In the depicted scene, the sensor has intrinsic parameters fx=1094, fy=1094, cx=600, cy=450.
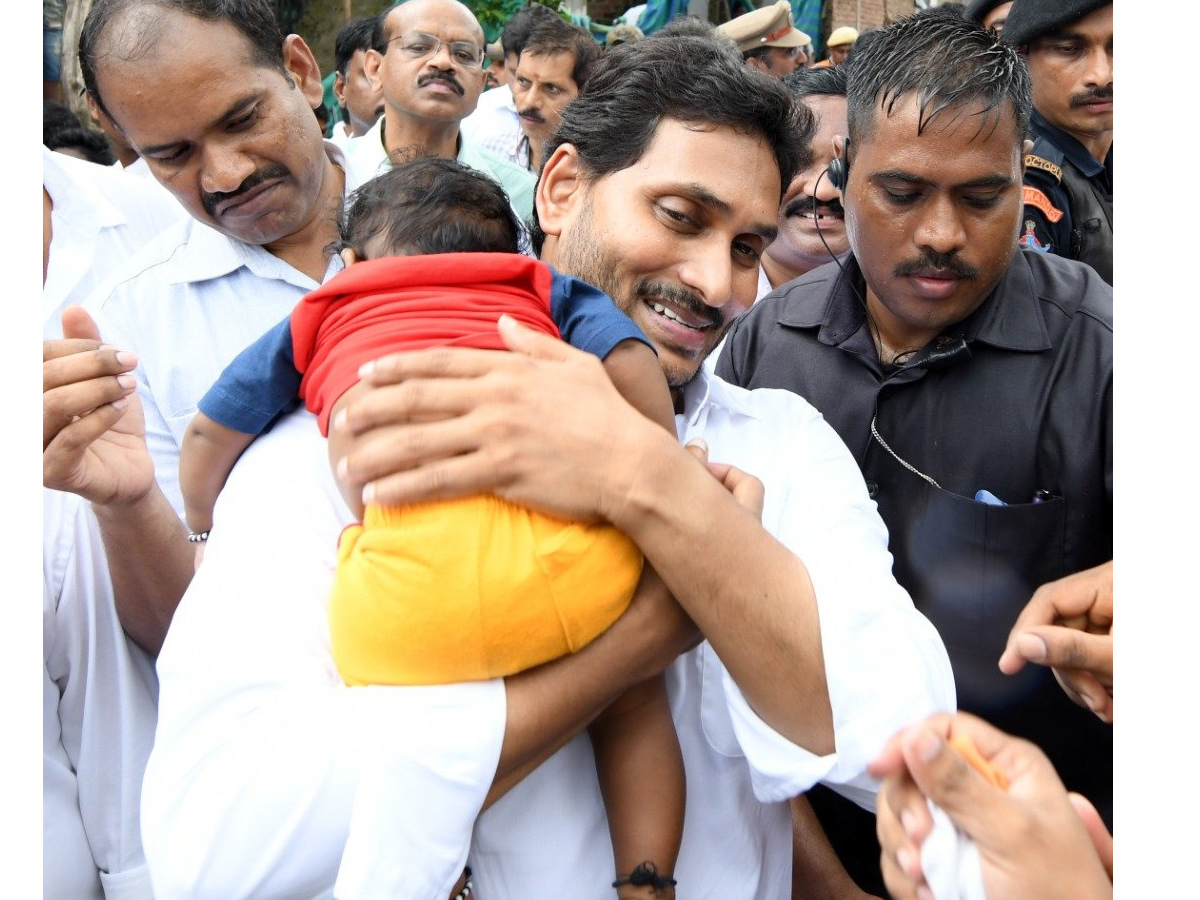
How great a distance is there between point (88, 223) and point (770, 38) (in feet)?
17.0

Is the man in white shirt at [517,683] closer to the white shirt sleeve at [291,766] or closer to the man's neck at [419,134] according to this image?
the white shirt sleeve at [291,766]

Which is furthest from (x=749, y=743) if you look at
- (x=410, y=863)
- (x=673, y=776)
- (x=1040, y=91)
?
(x=1040, y=91)

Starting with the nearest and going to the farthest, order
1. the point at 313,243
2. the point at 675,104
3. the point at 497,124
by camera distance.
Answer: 1. the point at 675,104
2. the point at 313,243
3. the point at 497,124

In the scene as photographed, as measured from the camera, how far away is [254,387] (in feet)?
5.88

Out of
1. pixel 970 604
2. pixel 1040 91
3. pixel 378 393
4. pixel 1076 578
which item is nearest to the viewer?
pixel 378 393

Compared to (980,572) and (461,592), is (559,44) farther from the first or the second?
(461,592)

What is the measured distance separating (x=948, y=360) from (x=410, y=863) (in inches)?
68.0

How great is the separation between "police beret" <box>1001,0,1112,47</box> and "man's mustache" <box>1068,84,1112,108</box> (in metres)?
0.22

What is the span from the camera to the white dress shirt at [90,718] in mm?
2004

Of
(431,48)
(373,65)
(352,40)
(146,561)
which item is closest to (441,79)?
(431,48)

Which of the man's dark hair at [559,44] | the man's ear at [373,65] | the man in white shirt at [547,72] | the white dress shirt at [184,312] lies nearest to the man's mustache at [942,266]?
the white dress shirt at [184,312]
